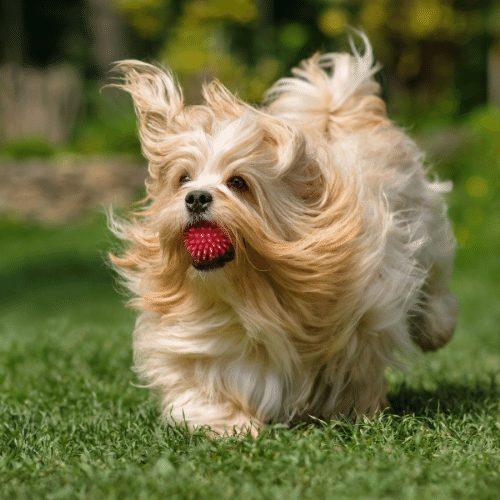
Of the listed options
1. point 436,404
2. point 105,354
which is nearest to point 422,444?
point 436,404

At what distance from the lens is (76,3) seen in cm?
2620

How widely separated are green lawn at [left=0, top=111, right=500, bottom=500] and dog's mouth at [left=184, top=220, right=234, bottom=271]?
25.1 inches

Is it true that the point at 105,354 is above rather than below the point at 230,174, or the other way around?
below

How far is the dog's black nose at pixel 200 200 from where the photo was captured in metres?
3.87

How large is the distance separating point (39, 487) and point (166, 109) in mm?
1669

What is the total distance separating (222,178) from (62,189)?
12076mm

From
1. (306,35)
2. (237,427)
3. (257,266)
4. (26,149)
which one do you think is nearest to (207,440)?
(237,427)

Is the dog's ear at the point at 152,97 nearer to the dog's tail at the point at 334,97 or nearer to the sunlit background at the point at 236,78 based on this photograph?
the dog's tail at the point at 334,97

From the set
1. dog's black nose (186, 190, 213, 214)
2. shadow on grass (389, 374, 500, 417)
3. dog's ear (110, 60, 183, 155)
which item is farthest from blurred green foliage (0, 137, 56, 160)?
dog's black nose (186, 190, 213, 214)

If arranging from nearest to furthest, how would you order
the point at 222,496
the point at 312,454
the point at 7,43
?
the point at 222,496
the point at 312,454
the point at 7,43

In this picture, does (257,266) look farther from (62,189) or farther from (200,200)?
(62,189)

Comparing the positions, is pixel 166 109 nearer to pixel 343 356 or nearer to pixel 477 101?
pixel 343 356

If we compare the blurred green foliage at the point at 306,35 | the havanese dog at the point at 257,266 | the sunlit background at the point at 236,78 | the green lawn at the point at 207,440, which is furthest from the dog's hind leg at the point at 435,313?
the blurred green foliage at the point at 306,35

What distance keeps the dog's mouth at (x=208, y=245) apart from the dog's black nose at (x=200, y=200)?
0.17 feet
